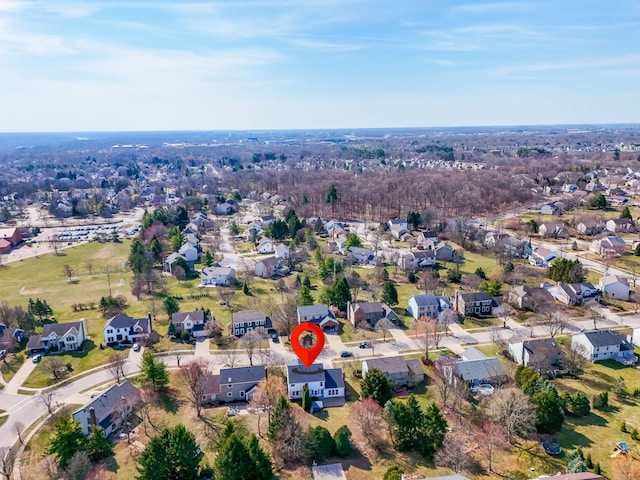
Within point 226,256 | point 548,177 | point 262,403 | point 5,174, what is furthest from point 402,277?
point 5,174

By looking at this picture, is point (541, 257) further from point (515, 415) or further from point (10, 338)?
point (10, 338)

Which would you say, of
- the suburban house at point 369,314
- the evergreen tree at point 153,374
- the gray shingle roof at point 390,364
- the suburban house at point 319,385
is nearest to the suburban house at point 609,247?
the suburban house at point 369,314

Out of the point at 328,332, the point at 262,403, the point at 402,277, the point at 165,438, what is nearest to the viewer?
the point at 165,438

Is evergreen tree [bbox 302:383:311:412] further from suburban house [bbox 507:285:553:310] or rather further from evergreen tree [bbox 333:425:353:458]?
suburban house [bbox 507:285:553:310]

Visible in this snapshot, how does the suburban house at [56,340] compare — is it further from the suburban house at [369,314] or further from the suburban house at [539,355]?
the suburban house at [539,355]

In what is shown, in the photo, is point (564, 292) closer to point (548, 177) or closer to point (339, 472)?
point (339, 472)

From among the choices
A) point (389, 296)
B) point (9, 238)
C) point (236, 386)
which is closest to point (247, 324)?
point (236, 386)
